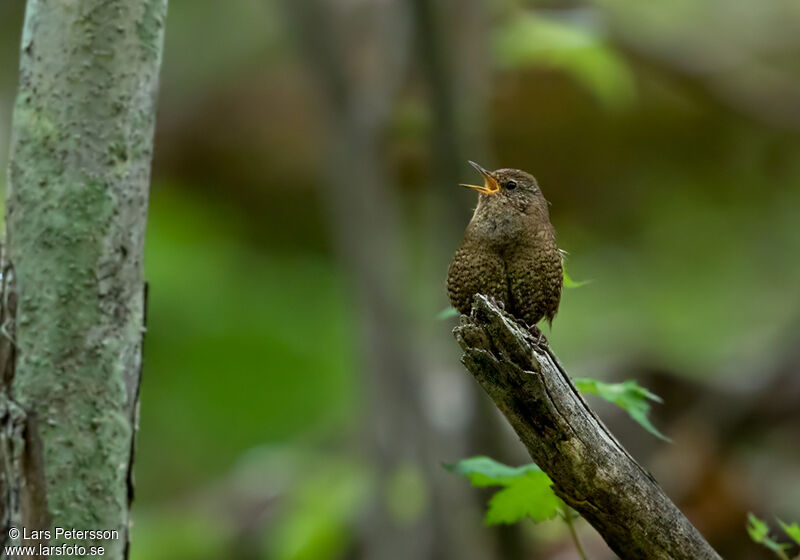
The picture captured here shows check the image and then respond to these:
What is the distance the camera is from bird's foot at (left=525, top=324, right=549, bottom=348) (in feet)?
6.45

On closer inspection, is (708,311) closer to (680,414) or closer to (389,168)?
(680,414)

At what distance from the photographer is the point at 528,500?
211 cm

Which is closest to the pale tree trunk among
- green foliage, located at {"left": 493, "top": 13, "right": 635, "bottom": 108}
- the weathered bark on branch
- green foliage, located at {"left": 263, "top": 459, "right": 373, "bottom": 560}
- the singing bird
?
the singing bird

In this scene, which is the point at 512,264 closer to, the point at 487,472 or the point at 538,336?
the point at 538,336

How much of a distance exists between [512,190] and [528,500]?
721 mm

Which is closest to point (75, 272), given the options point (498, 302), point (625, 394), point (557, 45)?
point (498, 302)

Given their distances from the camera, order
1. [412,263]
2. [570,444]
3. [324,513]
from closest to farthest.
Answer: [570,444]
[324,513]
[412,263]

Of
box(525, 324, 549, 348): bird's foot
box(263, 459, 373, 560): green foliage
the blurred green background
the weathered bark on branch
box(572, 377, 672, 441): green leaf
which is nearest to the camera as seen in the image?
the weathered bark on branch

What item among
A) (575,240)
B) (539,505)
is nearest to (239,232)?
(575,240)

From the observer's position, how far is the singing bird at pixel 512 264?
86.0 inches

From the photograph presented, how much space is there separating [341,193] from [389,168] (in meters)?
0.28

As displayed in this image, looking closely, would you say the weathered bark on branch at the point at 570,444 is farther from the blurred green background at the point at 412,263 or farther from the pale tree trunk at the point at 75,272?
the blurred green background at the point at 412,263

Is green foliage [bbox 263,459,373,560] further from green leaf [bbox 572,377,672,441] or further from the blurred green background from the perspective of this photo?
green leaf [bbox 572,377,672,441]

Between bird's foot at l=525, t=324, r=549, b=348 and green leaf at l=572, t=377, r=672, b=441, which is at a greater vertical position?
bird's foot at l=525, t=324, r=549, b=348
